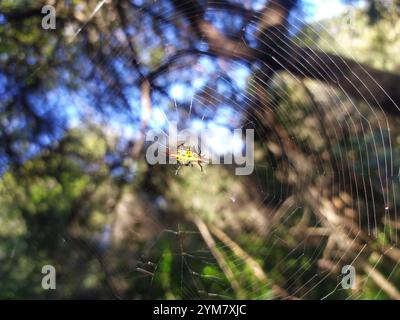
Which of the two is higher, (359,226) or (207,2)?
(207,2)

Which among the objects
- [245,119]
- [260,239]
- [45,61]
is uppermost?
[45,61]

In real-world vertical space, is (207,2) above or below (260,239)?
above

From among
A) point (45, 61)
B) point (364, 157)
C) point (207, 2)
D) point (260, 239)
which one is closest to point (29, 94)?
point (45, 61)

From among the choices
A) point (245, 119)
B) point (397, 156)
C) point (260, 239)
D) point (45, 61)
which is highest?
point (45, 61)

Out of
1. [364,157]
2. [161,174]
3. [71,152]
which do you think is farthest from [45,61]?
[364,157]

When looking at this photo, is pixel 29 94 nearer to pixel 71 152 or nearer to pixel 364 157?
pixel 71 152

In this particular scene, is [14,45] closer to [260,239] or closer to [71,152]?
[71,152]
